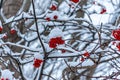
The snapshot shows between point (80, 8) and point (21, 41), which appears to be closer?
point (21, 41)

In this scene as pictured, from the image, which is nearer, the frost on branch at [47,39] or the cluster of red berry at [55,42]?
the cluster of red berry at [55,42]

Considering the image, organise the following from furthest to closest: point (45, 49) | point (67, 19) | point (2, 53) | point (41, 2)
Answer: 1. point (41, 2)
2. point (67, 19)
3. point (2, 53)
4. point (45, 49)

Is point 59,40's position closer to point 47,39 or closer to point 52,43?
point 52,43

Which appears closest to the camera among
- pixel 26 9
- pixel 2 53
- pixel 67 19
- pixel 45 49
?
pixel 45 49

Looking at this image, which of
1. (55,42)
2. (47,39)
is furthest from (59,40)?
(47,39)

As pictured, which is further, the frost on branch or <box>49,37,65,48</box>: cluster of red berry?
the frost on branch

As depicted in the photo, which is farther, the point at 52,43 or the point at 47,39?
the point at 47,39

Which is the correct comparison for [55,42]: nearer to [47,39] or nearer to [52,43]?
[52,43]

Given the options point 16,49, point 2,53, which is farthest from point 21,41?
point 2,53

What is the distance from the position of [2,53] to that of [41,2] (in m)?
3.25

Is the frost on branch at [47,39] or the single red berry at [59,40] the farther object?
the frost on branch at [47,39]

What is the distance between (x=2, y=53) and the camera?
302 cm

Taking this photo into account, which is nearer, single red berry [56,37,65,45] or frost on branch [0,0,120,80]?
single red berry [56,37,65,45]

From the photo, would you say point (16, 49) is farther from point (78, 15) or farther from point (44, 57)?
point (44, 57)
